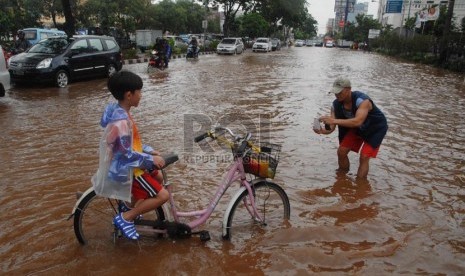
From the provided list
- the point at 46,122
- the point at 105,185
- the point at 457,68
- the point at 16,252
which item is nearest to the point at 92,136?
the point at 46,122

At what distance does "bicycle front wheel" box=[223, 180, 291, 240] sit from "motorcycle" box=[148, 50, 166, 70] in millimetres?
14937

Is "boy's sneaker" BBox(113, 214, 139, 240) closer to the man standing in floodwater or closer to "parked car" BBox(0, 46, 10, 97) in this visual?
the man standing in floodwater

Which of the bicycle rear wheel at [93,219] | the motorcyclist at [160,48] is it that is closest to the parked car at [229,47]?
the motorcyclist at [160,48]

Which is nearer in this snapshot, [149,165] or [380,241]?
[149,165]

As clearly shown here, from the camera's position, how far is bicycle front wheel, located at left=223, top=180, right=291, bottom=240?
146 inches

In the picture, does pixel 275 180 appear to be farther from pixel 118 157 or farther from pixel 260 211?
pixel 118 157

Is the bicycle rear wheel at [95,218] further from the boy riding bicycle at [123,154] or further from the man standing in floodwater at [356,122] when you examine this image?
the man standing in floodwater at [356,122]

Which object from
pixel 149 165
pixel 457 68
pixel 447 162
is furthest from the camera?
pixel 457 68

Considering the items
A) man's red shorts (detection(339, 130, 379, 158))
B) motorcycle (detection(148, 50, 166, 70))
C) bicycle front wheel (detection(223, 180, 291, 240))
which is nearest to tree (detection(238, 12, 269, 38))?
motorcycle (detection(148, 50, 166, 70))

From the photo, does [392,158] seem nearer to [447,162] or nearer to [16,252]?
[447,162]

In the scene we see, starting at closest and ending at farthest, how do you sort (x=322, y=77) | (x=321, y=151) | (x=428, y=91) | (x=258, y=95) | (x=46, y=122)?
(x=321, y=151) → (x=46, y=122) → (x=258, y=95) → (x=428, y=91) → (x=322, y=77)

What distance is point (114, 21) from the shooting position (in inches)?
1277

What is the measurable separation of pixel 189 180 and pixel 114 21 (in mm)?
30456

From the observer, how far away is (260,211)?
13.6 ft
